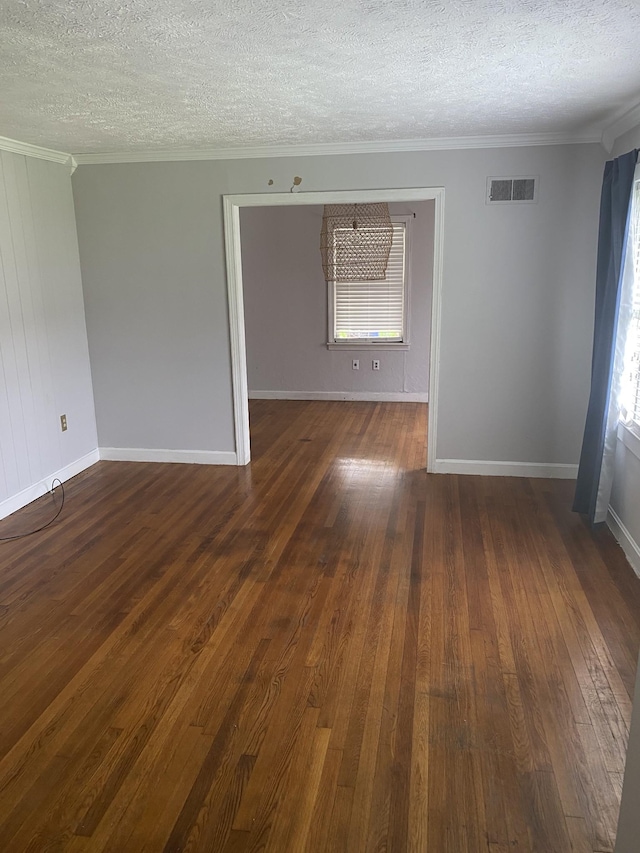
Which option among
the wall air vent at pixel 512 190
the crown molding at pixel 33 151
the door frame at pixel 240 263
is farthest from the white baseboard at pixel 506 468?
the crown molding at pixel 33 151

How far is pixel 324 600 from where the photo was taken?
10.0 feet

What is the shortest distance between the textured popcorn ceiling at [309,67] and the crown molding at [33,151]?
0.18 meters

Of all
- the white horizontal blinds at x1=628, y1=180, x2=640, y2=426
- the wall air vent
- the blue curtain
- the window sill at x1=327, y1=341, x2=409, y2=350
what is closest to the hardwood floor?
the blue curtain

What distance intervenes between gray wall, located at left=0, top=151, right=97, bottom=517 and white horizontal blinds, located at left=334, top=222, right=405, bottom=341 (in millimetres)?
3247

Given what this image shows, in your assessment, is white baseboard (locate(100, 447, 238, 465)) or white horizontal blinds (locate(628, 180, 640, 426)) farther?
white baseboard (locate(100, 447, 238, 465))

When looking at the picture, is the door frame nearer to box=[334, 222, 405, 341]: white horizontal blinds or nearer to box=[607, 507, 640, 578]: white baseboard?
box=[607, 507, 640, 578]: white baseboard

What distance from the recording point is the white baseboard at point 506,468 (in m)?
4.70

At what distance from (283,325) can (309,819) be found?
20.4 ft

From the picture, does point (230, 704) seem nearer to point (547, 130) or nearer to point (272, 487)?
point (272, 487)

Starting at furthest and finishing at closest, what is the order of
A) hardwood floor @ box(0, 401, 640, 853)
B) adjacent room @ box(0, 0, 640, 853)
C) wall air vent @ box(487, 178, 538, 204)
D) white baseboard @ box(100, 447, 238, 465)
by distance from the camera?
white baseboard @ box(100, 447, 238, 465) < wall air vent @ box(487, 178, 538, 204) < adjacent room @ box(0, 0, 640, 853) < hardwood floor @ box(0, 401, 640, 853)

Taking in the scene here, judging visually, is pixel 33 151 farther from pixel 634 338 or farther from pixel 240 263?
pixel 634 338

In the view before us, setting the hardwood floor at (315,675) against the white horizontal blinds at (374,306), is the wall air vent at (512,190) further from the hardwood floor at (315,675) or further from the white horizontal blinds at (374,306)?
the white horizontal blinds at (374,306)

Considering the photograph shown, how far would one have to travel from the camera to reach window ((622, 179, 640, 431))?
345 centimetres

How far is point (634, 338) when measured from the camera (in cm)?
353
